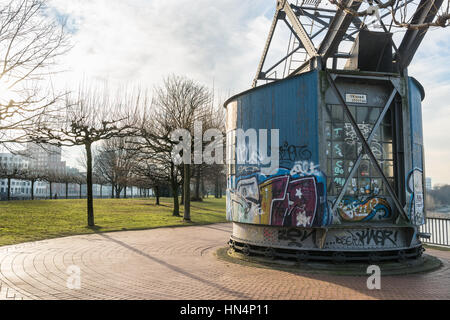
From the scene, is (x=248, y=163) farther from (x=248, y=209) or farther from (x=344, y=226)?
(x=344, y=226)

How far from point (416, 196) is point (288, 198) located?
3.94 metres

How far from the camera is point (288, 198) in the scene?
376 inches

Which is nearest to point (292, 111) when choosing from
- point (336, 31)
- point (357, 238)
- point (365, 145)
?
point (365, 145)

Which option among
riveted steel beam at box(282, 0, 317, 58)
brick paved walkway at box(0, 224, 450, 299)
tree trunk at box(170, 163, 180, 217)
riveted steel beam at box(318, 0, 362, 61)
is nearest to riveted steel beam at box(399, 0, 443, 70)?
riveted steel beam at box(318, 0, 362, 61)

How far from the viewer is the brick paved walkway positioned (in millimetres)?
6672

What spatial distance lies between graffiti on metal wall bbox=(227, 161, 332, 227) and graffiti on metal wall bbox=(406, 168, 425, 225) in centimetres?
276

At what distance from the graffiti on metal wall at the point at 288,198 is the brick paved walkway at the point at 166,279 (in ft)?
4.91

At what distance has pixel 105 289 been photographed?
6930 millimetres

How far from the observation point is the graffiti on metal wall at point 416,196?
9.80m

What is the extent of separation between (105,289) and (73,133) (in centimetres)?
1330

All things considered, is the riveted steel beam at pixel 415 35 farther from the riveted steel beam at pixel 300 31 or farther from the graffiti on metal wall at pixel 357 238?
the graffiti on metal wall at pixel 357 238

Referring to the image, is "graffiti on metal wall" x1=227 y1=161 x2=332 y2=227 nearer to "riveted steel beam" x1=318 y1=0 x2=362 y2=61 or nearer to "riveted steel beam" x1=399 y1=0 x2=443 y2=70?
"riveted steel beam" x1=318 y1=0 x2=362 y2=61

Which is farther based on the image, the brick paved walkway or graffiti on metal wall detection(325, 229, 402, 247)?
graffiti on metal wall detection(325, 229, 402, 247)
